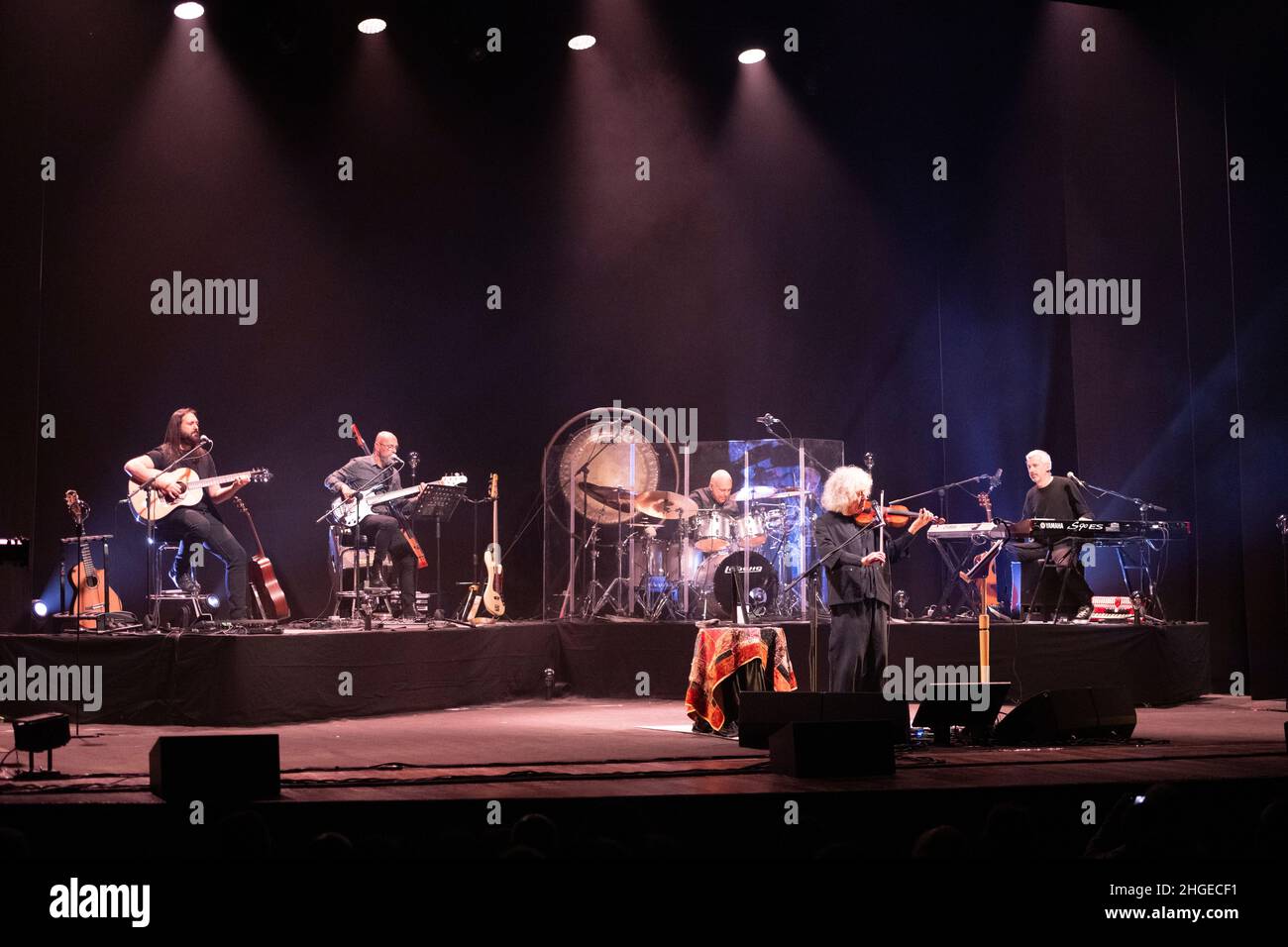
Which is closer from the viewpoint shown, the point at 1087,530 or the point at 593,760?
the point at 593,760

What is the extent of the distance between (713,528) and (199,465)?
4.64m

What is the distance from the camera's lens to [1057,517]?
11367 millimetres

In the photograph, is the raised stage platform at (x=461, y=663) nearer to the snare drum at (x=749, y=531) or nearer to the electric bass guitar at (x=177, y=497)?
the snare drum at (x=749, y=531)

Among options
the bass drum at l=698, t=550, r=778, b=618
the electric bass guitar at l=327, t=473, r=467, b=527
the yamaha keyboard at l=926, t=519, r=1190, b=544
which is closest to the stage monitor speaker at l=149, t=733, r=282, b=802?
the electric bass guitar at l=327, t=473, r=467, b=527

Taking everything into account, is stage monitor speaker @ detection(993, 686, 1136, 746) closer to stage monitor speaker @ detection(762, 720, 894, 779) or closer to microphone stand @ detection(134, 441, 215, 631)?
stage monitor speaker @ detection(762, 720, 894, 779)

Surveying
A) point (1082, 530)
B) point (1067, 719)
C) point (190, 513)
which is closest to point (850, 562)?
point (1067, 719)

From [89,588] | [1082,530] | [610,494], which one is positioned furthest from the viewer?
[610,494]

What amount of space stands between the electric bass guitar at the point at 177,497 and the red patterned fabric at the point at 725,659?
451 cm

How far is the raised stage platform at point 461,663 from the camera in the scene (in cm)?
959

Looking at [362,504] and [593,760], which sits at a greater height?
[362,504]

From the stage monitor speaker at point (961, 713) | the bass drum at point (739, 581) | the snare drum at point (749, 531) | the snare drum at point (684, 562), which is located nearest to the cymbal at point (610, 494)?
the snare drum at point (684, 562)

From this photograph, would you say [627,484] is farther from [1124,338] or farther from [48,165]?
[48,165]

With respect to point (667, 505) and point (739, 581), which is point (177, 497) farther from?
point (739, 581)

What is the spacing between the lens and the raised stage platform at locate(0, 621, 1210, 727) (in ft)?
31.4
